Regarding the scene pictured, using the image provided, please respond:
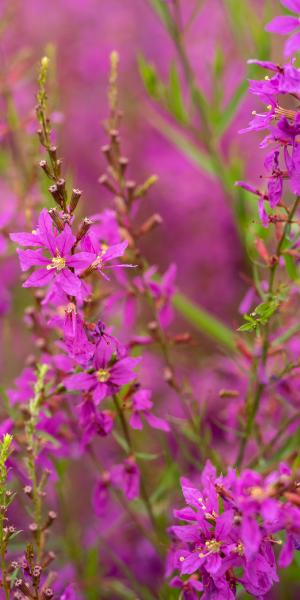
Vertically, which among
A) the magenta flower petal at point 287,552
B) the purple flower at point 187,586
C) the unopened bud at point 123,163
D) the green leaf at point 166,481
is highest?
the unopened bud at point 123,163

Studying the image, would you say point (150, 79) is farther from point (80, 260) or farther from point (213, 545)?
point (213, 545)

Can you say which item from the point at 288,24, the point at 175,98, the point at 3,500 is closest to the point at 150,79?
the point at 175,98

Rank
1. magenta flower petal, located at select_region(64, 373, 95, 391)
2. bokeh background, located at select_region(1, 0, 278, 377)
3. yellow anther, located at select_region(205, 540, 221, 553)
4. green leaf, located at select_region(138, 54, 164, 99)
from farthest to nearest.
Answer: bokeh background, located at select_region(1, 0, 278, 377), green leaf, located at select_region(138, 54, 164, 99), magenta flower petal, located at select_region(64, 373, 95, 391), yellow anther, located at select_region(205, 540, 221, 553)

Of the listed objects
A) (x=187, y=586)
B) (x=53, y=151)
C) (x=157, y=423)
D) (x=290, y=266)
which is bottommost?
(x=187, y=586)

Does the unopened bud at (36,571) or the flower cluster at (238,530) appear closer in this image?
the flower cluster at (238,530)

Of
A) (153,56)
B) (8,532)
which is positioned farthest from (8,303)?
(153,56)

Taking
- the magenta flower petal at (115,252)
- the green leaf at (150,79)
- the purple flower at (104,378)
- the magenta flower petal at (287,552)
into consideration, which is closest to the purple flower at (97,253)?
the magenta flower petal at (115,252)

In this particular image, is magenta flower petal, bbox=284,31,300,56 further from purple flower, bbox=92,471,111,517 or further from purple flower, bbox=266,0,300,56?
purple flower, bbox=92,471,111,517

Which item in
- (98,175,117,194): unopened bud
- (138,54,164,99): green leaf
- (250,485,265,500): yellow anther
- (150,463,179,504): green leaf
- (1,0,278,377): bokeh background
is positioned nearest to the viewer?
(250,485,265,500): yellow anther

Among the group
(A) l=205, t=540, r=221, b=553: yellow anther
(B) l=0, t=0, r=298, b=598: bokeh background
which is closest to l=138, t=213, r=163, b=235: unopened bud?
(B) l=0, t=0, r=298, b=598: bokeh background

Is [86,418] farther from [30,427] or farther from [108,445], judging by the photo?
[108,445]

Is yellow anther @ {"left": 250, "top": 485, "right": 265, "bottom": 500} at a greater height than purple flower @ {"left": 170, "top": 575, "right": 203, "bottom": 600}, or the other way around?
yellow anther @ {"left": 250, "top": 485, "right": 265, "bottom": 500}

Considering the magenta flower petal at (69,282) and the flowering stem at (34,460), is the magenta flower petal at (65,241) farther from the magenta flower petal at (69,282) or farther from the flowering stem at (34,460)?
the flowering stem at (34,460)
